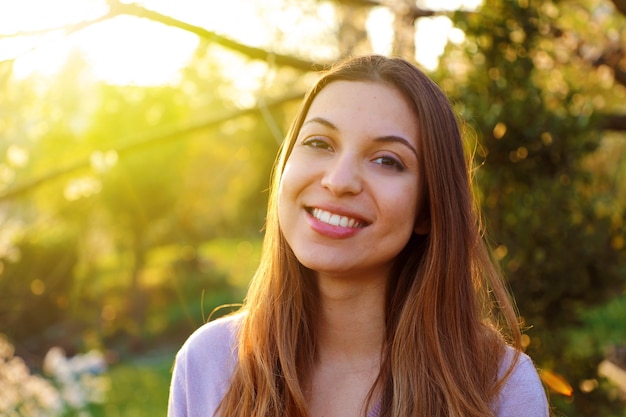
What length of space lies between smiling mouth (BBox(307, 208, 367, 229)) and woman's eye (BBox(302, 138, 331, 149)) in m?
0.17

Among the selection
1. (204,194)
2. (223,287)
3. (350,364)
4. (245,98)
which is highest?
(350,364)

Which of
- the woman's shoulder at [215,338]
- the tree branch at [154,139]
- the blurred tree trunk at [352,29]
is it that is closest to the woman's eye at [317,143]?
the woman's shoulder at [215,338]

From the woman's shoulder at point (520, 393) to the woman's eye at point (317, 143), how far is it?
711 millimetres

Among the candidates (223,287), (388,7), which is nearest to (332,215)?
(388,7)

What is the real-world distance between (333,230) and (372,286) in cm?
25

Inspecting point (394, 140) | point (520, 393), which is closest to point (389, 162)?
point (394, 140)

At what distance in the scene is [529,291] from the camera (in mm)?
3010

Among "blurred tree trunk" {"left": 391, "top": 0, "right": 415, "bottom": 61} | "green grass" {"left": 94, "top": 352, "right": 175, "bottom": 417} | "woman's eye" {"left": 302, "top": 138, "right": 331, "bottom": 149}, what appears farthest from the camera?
"green grass" {"left": 94, "top": 352, "right": 175, "bottom": 417}

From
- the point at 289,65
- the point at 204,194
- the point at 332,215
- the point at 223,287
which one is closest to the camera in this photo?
the point at 332,215

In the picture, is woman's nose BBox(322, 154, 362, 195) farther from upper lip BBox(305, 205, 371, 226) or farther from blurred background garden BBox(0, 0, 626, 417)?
blurred background garden BBox(0, 0, 626, 417)

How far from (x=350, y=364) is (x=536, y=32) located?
1.74 m

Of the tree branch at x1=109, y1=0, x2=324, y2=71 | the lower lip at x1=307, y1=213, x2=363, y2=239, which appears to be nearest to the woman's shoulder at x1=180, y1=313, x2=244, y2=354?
the lower lip at x1=307, y1=213, x2=363, y2=239

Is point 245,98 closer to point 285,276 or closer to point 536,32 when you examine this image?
point 536,32

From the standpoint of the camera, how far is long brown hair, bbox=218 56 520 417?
191 cm
